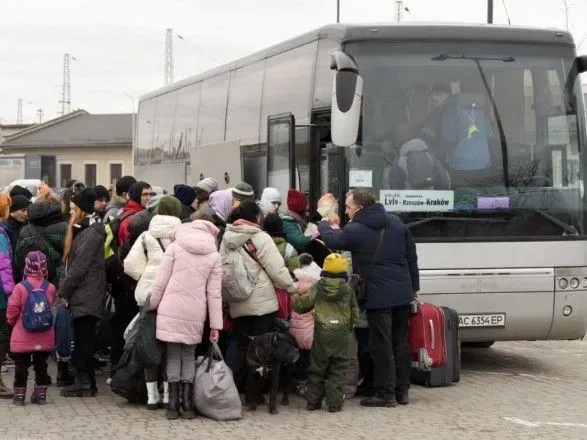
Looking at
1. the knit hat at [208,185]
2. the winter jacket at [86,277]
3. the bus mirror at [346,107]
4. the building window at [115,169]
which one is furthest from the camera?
the building window at [115,169]

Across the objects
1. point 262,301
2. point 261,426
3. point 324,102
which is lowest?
point 261,426

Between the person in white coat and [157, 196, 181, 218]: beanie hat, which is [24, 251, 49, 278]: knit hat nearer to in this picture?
the person in white coat

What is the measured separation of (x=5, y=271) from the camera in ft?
34.9

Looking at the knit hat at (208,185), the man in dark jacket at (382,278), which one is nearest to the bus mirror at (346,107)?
the man in dark jacket at (382,278)

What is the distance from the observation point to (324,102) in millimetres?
12930

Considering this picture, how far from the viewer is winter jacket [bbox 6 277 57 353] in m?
10.1

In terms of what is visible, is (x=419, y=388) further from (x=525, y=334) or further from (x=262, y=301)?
(x=262, y=301)

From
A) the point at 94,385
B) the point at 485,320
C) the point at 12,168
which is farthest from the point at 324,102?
the point at 12,168

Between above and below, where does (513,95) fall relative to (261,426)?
above

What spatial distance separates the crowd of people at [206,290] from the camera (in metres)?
9.77

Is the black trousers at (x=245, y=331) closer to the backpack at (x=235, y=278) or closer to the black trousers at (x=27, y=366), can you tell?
the backpack at (x=235, y=278)

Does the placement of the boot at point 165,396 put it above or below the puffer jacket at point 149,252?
below

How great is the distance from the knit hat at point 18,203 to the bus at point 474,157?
2.92m

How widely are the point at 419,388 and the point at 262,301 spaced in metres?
2.33
